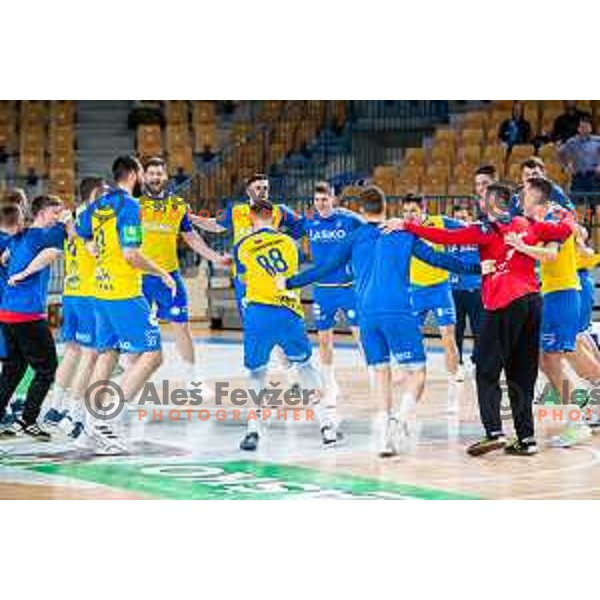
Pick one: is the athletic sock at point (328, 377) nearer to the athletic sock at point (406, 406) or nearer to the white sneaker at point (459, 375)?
the white sneaker at point (459, 375)

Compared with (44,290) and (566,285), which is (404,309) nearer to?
(566,285)

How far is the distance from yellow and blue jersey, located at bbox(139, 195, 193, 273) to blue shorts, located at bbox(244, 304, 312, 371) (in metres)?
2.10

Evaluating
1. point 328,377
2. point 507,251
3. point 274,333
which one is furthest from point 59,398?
point 507,251

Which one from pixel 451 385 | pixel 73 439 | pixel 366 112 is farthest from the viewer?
pixel 366 112

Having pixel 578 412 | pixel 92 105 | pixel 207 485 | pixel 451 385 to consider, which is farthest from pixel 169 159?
pixel 207 485

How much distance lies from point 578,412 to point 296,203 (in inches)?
423

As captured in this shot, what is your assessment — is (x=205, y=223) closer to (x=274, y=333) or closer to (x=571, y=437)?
(x=274, y=333)

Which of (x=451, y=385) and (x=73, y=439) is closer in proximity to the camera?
(x=73, y=439)

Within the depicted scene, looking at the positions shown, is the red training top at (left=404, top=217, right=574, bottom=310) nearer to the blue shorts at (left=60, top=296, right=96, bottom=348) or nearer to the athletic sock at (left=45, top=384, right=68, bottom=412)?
the blue shorts at (left=60, top=296, right=96, bottom=348)

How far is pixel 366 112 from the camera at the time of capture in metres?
22.2

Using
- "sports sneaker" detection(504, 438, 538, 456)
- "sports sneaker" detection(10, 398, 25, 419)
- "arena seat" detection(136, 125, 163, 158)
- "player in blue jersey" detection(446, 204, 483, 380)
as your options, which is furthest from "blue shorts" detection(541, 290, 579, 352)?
"arena seat" detection(136, 125, 163, 158)

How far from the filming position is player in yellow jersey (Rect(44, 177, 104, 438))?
9203 mm

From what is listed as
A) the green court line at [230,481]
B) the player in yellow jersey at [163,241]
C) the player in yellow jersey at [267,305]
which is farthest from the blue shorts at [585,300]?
the player in yellow jersey at [163,241]

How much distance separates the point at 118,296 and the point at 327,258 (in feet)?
6.92
